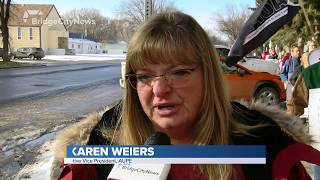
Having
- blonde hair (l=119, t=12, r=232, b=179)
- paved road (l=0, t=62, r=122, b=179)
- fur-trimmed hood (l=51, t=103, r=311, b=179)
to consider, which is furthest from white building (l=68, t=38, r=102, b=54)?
blonde hair (l=119, t=12, r=232, b=179)

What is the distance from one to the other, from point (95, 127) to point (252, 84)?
11.4 m

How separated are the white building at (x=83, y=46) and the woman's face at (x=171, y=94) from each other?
308 feet

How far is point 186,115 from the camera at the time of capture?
157 cm

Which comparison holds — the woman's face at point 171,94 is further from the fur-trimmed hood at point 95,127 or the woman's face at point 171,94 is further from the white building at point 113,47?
the white building at point 113,47

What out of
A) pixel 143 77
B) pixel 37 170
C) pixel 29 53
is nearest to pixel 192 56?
pixel 143 77

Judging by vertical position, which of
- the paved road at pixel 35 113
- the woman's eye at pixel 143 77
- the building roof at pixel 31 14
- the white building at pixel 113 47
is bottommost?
the white building at pixel 113 47

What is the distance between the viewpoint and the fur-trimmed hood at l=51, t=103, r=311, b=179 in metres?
1.67

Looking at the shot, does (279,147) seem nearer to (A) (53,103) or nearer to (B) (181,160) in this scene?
(B) (181,160)

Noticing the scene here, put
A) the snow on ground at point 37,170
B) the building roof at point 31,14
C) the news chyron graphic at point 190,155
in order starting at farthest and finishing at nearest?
the building roof at point 31,14, the snow on ground at point 37,170, the news chyron graphic at point 190,155

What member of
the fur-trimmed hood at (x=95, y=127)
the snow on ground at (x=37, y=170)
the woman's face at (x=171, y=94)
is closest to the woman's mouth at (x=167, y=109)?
the woman's face at (x=171, y=94)

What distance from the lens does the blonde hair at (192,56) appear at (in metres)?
1.58

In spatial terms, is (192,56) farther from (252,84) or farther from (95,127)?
(252,84)

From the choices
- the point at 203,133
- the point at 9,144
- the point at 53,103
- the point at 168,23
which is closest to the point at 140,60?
the point at 168,23

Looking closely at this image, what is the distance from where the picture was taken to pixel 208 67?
161 centimetres
